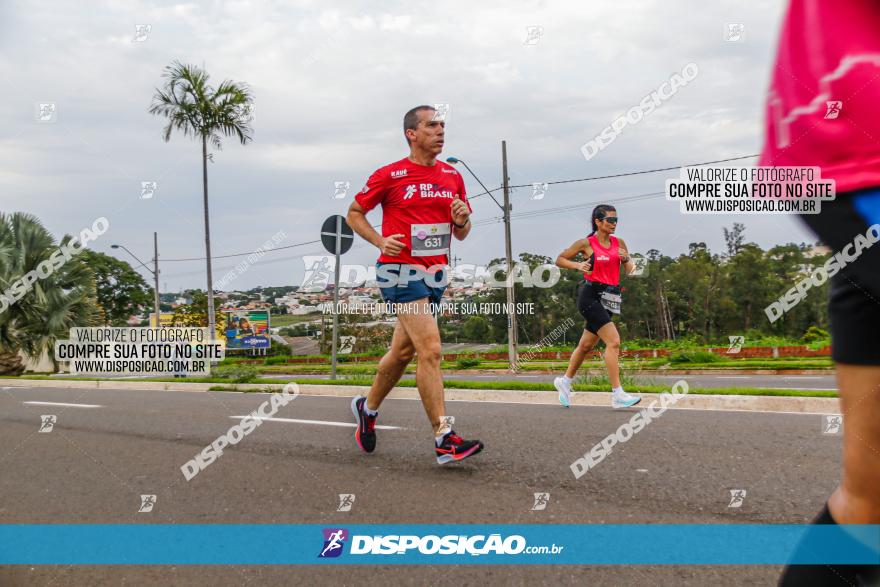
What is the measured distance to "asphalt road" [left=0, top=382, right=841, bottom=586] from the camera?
8.98 feet

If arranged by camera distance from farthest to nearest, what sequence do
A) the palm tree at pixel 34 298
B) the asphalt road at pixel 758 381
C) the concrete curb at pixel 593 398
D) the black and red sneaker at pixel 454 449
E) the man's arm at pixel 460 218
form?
the palm tree at pixel 34 298
the asphalt road at pixel 758 381
the concrete curb at pixel 593 398
the man's arm at pixel 460 218
the black and red sneaker at pixel 454 449

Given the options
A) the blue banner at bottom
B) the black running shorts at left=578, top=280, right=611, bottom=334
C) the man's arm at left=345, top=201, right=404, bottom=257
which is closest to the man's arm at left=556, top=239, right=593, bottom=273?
the black running shorts at left=578, top=280, right=611, bottom=334

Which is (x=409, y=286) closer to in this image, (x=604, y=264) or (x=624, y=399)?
(x=604, y=264)

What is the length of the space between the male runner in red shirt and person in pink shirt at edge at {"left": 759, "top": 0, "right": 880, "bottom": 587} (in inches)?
115

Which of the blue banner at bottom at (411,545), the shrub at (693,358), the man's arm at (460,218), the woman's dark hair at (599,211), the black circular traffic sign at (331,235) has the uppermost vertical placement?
the black circular traffic sign at (331,235)

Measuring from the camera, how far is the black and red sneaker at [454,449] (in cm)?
425

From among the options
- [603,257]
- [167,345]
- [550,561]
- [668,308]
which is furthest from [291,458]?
[668,308]

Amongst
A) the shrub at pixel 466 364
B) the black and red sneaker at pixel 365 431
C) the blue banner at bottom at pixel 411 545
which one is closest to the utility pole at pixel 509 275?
the shrub at pixel 466 364

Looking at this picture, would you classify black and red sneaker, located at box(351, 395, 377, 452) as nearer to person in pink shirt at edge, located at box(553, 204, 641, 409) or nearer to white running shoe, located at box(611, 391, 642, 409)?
person in pink shirt at edge, located at box(553, 204, 641, 409)

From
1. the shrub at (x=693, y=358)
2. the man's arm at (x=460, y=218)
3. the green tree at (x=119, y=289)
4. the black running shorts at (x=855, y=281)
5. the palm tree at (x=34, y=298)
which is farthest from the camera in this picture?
the green tree at (x=119, y=289)

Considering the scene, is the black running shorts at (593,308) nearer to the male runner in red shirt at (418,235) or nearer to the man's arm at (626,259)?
the man's arm at (626,259)

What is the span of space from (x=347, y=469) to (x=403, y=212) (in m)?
1.63

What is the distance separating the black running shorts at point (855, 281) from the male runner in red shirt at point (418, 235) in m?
3.02

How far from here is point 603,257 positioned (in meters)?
7.52
